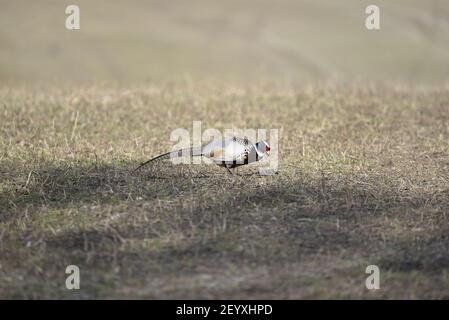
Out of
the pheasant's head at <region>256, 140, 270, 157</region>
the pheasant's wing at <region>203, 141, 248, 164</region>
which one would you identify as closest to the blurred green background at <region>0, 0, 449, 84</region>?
the pheasant's head at <region>256, 140, 270, 157</region>

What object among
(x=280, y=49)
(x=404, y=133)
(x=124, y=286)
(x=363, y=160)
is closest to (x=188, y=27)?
(x=280, y=49)

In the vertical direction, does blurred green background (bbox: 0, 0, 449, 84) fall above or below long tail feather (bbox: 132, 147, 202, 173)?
above

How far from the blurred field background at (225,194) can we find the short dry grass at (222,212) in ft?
0.04

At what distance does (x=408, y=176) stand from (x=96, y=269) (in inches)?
93.9

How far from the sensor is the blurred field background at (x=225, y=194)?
13.2ft

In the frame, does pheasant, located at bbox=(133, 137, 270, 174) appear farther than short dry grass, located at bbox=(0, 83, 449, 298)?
Yes

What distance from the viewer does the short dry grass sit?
3992mm

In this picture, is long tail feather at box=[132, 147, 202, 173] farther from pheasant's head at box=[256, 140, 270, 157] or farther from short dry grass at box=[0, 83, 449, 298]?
pheasant's head at box=[256, 140, 270, 157]

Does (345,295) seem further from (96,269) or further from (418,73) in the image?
(418,73)

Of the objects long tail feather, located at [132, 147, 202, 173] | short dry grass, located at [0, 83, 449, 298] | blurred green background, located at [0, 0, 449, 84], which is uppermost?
blurred green background, located at [0, 0, 449, 84]

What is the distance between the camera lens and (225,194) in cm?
502

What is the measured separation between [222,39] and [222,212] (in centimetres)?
984

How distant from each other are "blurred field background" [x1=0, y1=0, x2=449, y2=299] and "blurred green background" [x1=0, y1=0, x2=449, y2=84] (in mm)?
3831

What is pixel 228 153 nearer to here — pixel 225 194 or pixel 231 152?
pixel 231 152
